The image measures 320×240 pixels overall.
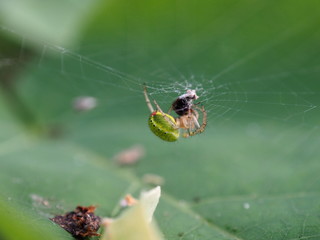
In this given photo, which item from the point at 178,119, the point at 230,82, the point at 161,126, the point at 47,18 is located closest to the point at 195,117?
the point at 178,119

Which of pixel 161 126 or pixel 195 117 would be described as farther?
pixel 195 117

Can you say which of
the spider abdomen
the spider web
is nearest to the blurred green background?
the spider web

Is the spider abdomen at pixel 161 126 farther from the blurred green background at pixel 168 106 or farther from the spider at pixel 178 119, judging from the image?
the blurred green background at pixel 168 106

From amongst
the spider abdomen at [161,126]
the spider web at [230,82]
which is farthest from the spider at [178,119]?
the spider web at [230,82]

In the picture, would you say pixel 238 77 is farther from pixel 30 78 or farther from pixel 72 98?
pixel 30 78

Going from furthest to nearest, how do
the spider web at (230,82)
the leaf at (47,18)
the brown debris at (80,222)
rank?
the leaf at (47,18) → the spider web at (230,82) → the brown debris at (80,222)

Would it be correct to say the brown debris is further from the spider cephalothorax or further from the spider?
the spider cephalothorax

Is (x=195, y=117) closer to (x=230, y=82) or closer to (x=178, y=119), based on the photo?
(x=178, y=119)
